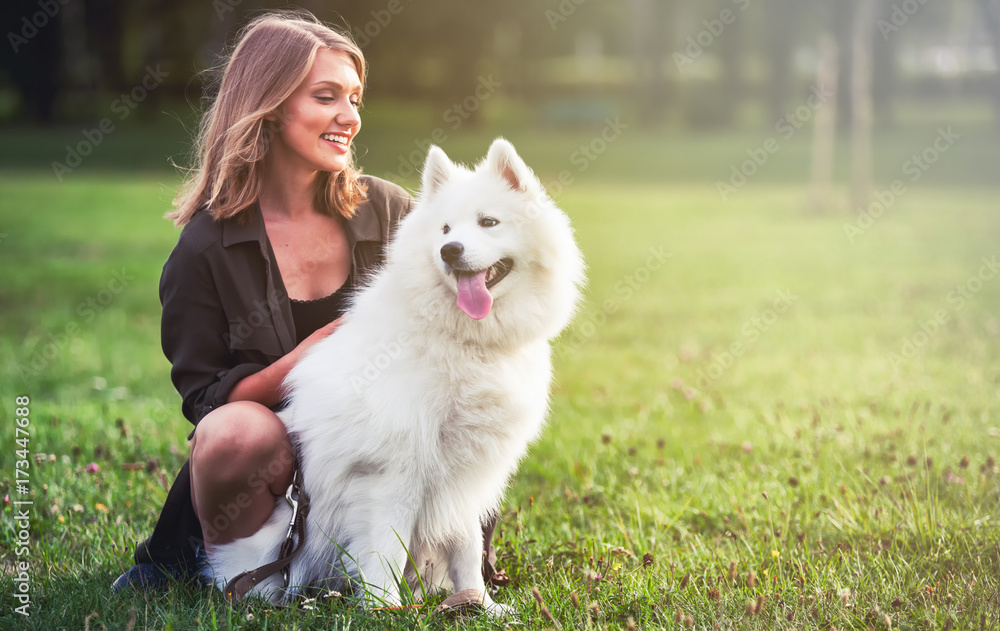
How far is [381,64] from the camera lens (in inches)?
1204

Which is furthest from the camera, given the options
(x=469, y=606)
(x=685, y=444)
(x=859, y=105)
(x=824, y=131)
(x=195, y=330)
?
(x=824, y=131)

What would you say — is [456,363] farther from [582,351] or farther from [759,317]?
[759,317]

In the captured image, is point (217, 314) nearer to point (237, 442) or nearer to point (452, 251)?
point (237, 442)

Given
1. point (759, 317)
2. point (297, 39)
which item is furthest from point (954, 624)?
point (759, 317)

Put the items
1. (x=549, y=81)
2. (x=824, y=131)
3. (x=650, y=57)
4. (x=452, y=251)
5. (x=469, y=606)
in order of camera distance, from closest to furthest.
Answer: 1. (x=452, y=251)
2. (x=469, y=606)
3. (x=824, y=131)
4. (x=650, y=57)
5. (x=549, y=81)

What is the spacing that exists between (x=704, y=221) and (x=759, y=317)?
23.0ft

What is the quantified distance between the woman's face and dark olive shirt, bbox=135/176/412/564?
0.29m

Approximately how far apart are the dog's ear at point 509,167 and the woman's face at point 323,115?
57 cm

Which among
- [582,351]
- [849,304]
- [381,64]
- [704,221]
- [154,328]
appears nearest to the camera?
[582,351]

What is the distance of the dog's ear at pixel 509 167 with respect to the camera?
2.87 metres

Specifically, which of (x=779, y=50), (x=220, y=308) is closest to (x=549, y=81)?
(x=779, y=50)

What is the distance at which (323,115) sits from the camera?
3055mm

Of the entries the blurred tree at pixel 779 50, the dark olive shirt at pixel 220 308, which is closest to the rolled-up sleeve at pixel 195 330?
the dark olive shirt at pixel 220 308

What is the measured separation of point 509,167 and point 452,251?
1.31ft
